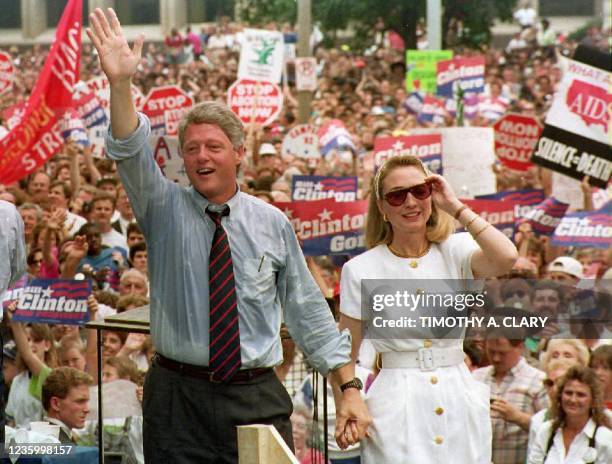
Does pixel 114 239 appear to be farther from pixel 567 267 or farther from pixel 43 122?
pixel 567 267

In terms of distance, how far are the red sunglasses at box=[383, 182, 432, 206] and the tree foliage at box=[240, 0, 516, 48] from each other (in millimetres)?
25697

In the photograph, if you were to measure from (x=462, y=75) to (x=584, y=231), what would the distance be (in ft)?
27.5

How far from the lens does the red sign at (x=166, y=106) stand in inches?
569

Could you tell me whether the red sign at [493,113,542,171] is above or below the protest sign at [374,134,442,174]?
below

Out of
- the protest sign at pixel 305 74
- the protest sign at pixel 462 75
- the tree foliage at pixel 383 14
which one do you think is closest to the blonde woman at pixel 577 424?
the protest sign at pixel 462 75

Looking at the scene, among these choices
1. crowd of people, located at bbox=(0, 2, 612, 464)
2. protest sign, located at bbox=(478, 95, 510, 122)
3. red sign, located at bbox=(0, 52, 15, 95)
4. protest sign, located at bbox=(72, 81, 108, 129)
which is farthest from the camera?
protest sign, located at bbox=(478, 95, 510, 122)

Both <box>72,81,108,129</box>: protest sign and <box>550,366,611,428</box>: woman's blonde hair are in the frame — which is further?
<box>72,81,108,129</box>: protest sign

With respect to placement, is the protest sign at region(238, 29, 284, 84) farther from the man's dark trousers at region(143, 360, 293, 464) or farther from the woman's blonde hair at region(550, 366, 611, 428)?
the man's dark trousers at region(143, 360, 293, 464)

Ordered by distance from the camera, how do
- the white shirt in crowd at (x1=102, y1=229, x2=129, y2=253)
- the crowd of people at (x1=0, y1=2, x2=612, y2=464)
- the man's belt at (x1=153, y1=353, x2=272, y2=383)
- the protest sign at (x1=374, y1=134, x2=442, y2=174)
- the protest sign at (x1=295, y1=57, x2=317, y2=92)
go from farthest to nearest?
1. the protest sign at (x1=295, y1=57, x2=317, y2=92)
2. the protest sign at (x1=374, y1=134, x2=442, y2=174)
3. the white shirt in crowd at (x1=102, y1=229, x2=129, y2=253)
4. the crowd of people at (x1=0, y1=2, x2=612, y2=464)
5. the man's belt at (x1=153, y1=353, x2=272, y2=383)

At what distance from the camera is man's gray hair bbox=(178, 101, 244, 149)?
4.43 metres

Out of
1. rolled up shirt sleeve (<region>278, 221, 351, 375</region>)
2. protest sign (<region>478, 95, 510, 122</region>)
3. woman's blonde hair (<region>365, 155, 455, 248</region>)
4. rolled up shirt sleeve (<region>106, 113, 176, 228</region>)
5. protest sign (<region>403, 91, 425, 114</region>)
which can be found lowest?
protest sign (<region>478, 95, 510, 122</region>)

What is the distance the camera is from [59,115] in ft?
39.9

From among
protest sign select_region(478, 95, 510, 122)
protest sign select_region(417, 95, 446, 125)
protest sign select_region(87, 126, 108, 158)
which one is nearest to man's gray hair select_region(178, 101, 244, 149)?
protest sign select_region(87, 126, 108, 158)

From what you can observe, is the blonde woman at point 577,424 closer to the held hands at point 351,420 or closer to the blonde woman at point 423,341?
the blonde woman at point 423,341
